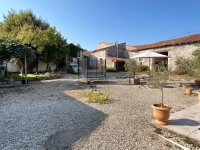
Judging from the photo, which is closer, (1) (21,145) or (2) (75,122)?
(1) (21,145)

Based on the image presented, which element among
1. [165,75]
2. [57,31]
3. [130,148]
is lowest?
[130,148]

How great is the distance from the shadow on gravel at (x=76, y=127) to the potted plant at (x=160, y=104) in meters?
1.68

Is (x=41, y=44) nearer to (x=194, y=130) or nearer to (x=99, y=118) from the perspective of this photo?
(x=99, y=118)

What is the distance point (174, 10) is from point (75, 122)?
17.5 metres

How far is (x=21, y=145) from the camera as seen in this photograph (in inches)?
Answer: 121

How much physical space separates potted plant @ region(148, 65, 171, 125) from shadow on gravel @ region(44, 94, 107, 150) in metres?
1.68

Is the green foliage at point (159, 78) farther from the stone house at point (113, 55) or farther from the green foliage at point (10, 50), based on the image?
the stone house at point (113, 55)

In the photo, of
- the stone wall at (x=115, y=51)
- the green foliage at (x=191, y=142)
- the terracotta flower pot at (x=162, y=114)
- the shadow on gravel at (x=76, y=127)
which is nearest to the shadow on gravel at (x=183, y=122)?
the terracotta flower pot at (x=162, y=114)

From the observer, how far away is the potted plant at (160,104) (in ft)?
12.9

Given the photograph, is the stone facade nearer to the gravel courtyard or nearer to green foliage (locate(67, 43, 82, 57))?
green foliage (locate(67, 43, 82, 57))

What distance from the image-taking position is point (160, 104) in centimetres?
441

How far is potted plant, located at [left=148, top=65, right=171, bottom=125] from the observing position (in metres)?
3.94

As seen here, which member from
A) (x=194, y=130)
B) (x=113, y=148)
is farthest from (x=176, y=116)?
(x=113, y=148)

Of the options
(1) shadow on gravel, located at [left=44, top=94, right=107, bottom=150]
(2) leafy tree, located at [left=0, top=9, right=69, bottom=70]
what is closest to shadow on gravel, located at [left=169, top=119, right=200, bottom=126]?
(1) shadow on gravel, located at [left=44, top=94, right=107, bottom=150]
